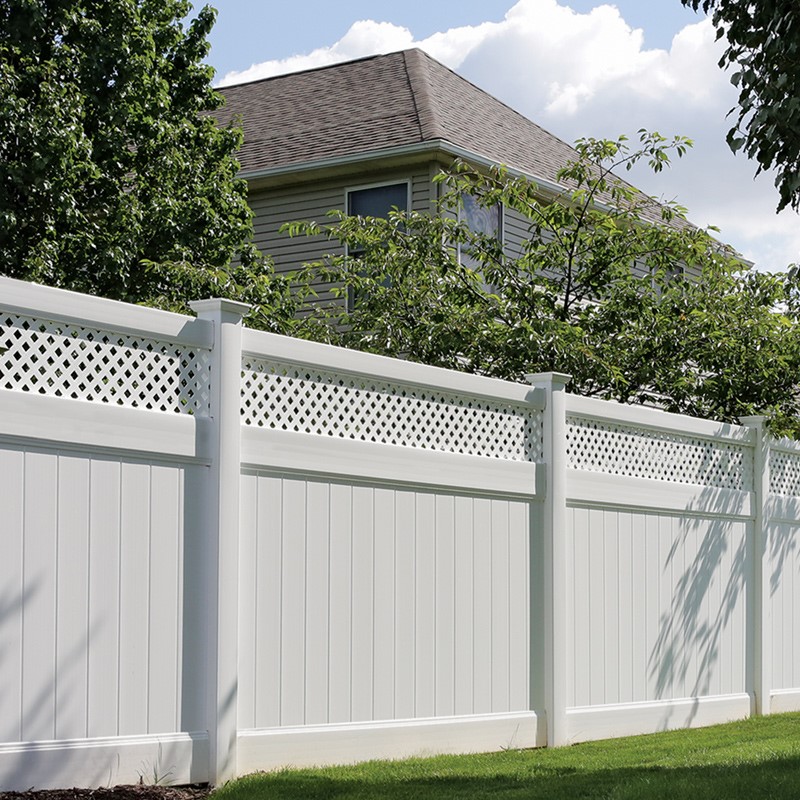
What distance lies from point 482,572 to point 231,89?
14.3 metres

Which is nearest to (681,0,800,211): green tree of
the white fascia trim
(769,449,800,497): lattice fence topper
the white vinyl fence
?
the white vinyl fence

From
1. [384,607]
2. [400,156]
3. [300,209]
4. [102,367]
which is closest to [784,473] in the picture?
[384,607]

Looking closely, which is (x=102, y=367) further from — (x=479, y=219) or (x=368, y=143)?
(x=368, y=143)

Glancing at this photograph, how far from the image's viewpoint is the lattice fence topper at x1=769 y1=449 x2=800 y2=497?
10.6 m

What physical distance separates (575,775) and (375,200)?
10.5 m

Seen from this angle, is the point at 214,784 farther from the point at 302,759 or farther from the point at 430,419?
the point at 430,419

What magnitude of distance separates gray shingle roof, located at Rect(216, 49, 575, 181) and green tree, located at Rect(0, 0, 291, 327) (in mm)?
1959

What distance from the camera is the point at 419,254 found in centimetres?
1153

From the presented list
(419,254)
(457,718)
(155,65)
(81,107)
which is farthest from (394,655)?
(155,65)

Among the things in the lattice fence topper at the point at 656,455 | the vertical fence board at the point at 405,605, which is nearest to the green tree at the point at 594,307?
the lattice fence topper at the point at 656,455

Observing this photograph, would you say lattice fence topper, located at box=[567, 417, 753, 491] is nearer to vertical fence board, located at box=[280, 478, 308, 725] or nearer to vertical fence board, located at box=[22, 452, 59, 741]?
vertical fence board, located at box=[280, 478, 308, 725]

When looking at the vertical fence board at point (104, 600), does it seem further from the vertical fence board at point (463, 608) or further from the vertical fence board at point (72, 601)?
the vertical fence board at point (463, 608)

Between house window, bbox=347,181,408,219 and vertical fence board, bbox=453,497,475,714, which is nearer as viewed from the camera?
vertical fence board, bbox=453,497,475,714

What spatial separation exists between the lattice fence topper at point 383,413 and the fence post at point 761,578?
2881 mm
